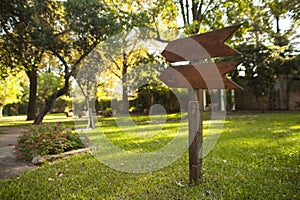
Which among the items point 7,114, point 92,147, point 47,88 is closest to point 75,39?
point 92,147

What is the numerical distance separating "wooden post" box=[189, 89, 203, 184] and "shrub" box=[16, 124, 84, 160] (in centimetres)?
322

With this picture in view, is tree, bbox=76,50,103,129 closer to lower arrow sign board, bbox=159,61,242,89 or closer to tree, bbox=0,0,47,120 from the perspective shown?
tree, bbox=0,0,47,120

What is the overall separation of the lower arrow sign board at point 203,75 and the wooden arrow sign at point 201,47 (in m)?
0.15

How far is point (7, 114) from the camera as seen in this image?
89.5 feet

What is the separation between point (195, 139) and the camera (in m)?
3.17

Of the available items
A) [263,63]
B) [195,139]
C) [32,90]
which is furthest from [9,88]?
[195,139]

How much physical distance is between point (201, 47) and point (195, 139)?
1.23m

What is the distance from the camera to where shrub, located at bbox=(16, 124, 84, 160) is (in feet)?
16.2

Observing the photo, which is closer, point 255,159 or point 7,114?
point 255,159

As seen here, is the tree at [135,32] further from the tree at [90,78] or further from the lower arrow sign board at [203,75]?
the lower arrow sign board at [203,75]

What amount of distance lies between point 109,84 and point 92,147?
4945 millimetres

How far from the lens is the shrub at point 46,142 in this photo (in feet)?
16.2

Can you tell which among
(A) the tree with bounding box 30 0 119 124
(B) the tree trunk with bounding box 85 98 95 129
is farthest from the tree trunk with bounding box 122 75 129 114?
(A) the tree with bounding box 30 0 119 124

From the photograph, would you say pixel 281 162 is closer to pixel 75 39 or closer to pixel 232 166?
pixel 232 166
